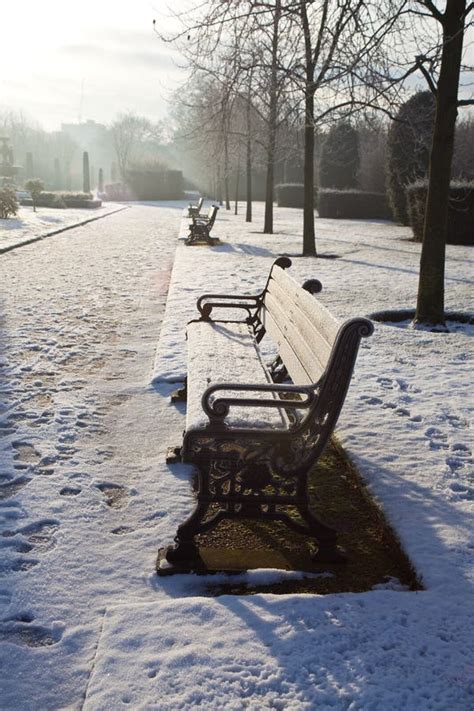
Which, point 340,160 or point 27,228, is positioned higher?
point 340,160

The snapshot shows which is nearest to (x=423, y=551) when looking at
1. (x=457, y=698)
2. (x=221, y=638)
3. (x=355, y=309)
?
(x=457, y=698)

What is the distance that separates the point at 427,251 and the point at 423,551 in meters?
5.48

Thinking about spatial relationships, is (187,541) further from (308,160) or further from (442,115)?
(308,160)

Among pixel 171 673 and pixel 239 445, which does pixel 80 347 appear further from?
pixel 171 673

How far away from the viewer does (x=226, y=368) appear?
3945 mm

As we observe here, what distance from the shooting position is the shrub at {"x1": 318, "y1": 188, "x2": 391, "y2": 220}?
33.2 m

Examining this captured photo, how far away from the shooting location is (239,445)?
119 inches

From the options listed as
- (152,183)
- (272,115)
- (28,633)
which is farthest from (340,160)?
(28,633)

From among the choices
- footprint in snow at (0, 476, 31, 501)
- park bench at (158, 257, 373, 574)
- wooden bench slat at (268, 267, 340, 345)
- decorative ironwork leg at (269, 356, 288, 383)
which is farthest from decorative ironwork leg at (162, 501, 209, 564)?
decorative ironwork leg at (269, 356, 288, 383)

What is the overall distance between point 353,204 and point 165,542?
3203 cm

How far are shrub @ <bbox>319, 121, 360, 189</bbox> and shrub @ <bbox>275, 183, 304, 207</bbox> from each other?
4.60m

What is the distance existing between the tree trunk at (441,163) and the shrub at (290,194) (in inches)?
1475

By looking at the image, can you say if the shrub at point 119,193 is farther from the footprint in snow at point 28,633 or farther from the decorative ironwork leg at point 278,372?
the footprint in snow at point 28,633

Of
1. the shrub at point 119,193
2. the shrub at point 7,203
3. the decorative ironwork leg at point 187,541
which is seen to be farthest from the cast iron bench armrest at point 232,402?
the shrub at point 119,193
